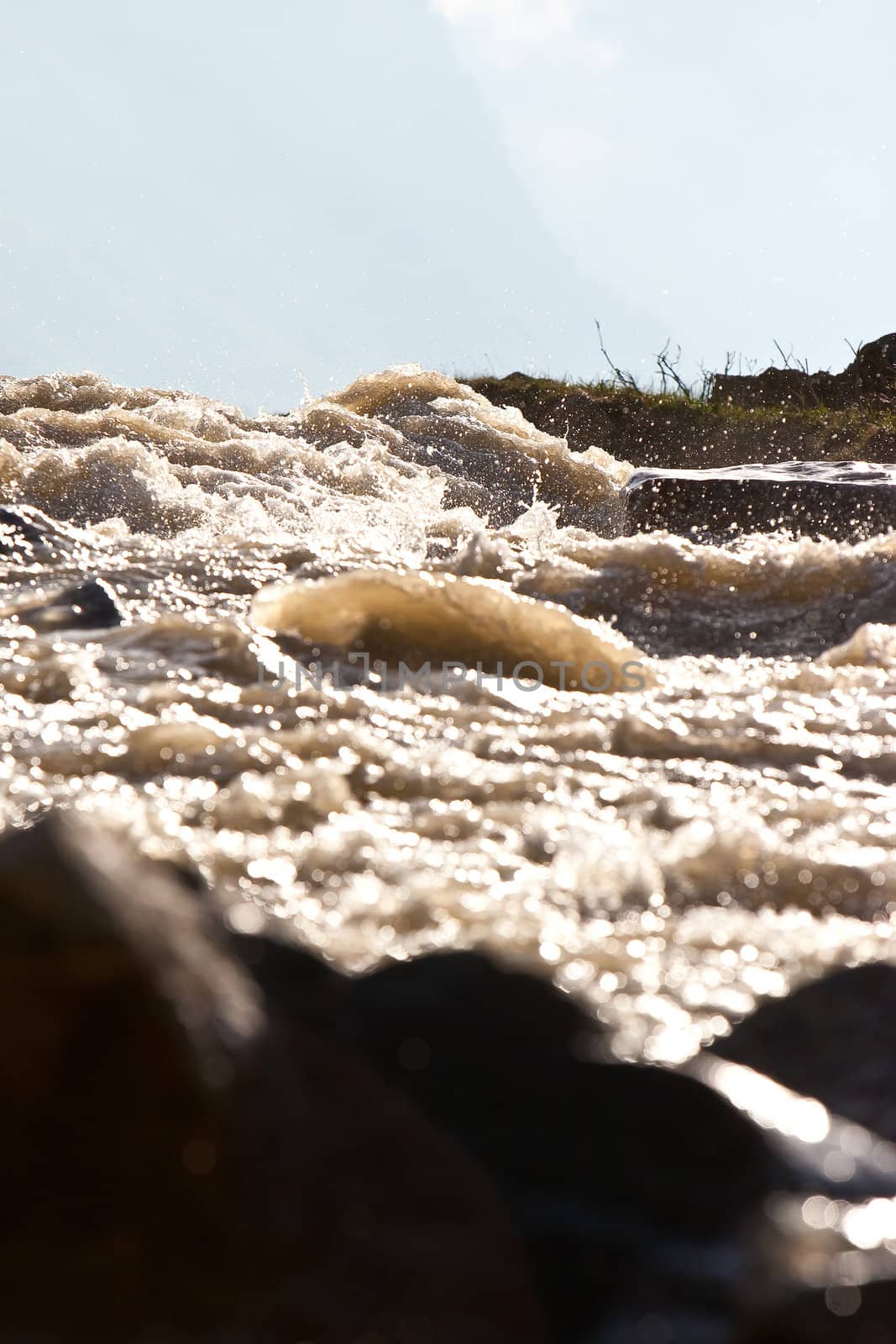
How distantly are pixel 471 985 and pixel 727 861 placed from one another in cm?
69

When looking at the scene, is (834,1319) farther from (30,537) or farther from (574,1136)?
(30,537)

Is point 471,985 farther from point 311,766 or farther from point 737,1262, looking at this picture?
point 311,766

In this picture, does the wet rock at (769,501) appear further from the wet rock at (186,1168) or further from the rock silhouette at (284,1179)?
the wet rock at (186,1168)

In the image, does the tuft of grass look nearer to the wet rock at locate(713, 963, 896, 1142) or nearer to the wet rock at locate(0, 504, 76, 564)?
the wet rock at locate(0, 504, 76, 564)

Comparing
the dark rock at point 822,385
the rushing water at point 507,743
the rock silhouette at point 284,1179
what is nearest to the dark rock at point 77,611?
the rushing water at point 507,743

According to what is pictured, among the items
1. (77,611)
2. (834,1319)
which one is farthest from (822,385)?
(834,1319)

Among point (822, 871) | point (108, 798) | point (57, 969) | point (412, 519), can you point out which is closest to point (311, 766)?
point (108, 798)

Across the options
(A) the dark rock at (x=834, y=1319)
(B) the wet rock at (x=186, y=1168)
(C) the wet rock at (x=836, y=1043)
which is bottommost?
(C) the wet rock at (x=836, y=1043)

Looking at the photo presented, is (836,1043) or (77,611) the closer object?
(836,1043)

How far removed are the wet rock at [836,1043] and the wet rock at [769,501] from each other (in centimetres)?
472

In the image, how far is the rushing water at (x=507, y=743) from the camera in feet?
5.59

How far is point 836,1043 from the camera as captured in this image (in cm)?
145

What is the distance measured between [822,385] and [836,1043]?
15.2 meters

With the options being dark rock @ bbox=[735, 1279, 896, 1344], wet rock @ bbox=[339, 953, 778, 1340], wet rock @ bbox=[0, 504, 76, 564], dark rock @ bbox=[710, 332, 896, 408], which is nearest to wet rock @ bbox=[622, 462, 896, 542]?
wet rock @ bbox=[0, 504, 76, 564]
